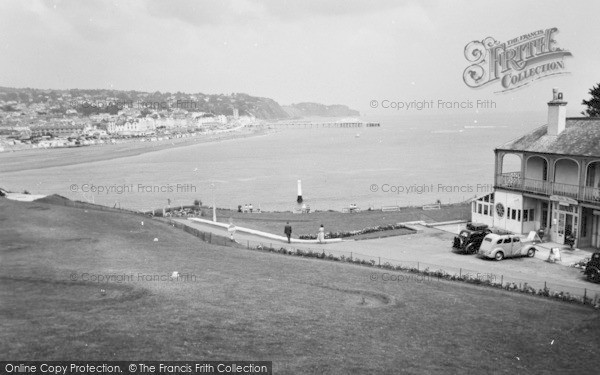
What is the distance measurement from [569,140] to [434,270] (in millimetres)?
13937

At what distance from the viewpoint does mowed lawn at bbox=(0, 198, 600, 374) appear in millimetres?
12266

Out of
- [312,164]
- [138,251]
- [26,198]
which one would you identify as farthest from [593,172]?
[312,164]

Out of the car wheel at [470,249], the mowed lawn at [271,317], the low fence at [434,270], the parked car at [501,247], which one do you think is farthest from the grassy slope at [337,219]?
the mowed lawn at [271,317]

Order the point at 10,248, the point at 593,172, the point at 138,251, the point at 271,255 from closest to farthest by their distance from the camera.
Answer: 1. the point at 10,248
2. the point at 138,251
3. the point at 271,255
4. the point at 593,172

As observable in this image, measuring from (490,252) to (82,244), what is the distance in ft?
65.0

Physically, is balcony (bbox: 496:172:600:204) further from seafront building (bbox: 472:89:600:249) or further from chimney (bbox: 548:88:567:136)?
chimney (bbox: 548:88:567:136)

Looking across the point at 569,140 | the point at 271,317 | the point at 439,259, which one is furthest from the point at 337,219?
the point at 271,317

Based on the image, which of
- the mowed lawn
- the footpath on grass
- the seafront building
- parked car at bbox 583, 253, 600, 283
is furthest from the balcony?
the mowed lawn

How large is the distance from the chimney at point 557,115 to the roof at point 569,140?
1.10ft

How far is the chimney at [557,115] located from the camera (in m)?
32.7

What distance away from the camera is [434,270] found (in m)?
24.2

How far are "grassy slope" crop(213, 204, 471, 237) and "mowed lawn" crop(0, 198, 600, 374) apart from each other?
14.2 meters

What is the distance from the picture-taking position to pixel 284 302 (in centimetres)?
1634

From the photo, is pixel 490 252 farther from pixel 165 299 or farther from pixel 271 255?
pixel 165 299
